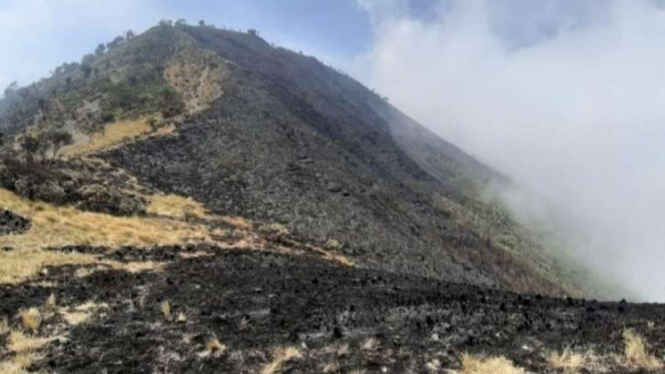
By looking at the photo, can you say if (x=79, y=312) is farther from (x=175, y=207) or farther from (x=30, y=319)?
(x=175, y=207)

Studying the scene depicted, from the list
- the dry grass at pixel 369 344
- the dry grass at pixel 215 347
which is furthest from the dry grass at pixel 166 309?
the dry grass at pixel 369 344

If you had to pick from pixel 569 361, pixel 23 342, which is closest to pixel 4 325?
pixel 23 342

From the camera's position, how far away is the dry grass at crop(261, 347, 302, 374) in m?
9.76

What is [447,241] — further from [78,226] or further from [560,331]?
[560,331]

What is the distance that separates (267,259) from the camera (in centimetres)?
2361

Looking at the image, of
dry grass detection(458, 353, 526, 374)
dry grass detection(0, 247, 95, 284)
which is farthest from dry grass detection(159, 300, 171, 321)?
dry grass detection(458, 353, 526, 374)

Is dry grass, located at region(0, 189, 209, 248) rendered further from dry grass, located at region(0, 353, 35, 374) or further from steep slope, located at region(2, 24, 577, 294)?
dry grass, located at region(0, 353, 35, 374)

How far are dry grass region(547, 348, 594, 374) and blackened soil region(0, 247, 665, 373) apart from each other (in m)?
0.20

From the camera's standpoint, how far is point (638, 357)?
8969mm

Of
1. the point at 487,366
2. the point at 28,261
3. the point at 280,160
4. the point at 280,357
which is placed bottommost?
the point at 28,261

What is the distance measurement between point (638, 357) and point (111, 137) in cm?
4694

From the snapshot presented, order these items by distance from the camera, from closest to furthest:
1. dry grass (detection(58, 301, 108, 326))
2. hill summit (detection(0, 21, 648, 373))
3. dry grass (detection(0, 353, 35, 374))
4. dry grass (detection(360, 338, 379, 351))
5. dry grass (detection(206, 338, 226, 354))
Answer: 1. dry grass (detection(0, 353, 35, 374))
2. dry grass (detection(360, 338, 379, 351))
3. dry grass (detection(206, 338, 226, 354))
4. hill summit (detection(0, 21, 648, 373))
5. dry grass (detection(58, 301, 108, 326))

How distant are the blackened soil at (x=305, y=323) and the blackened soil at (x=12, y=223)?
18.6ft

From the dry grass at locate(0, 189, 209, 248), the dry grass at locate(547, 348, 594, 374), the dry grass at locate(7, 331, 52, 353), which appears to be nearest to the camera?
the dry grass at locate(547, 348, 594, 374)
